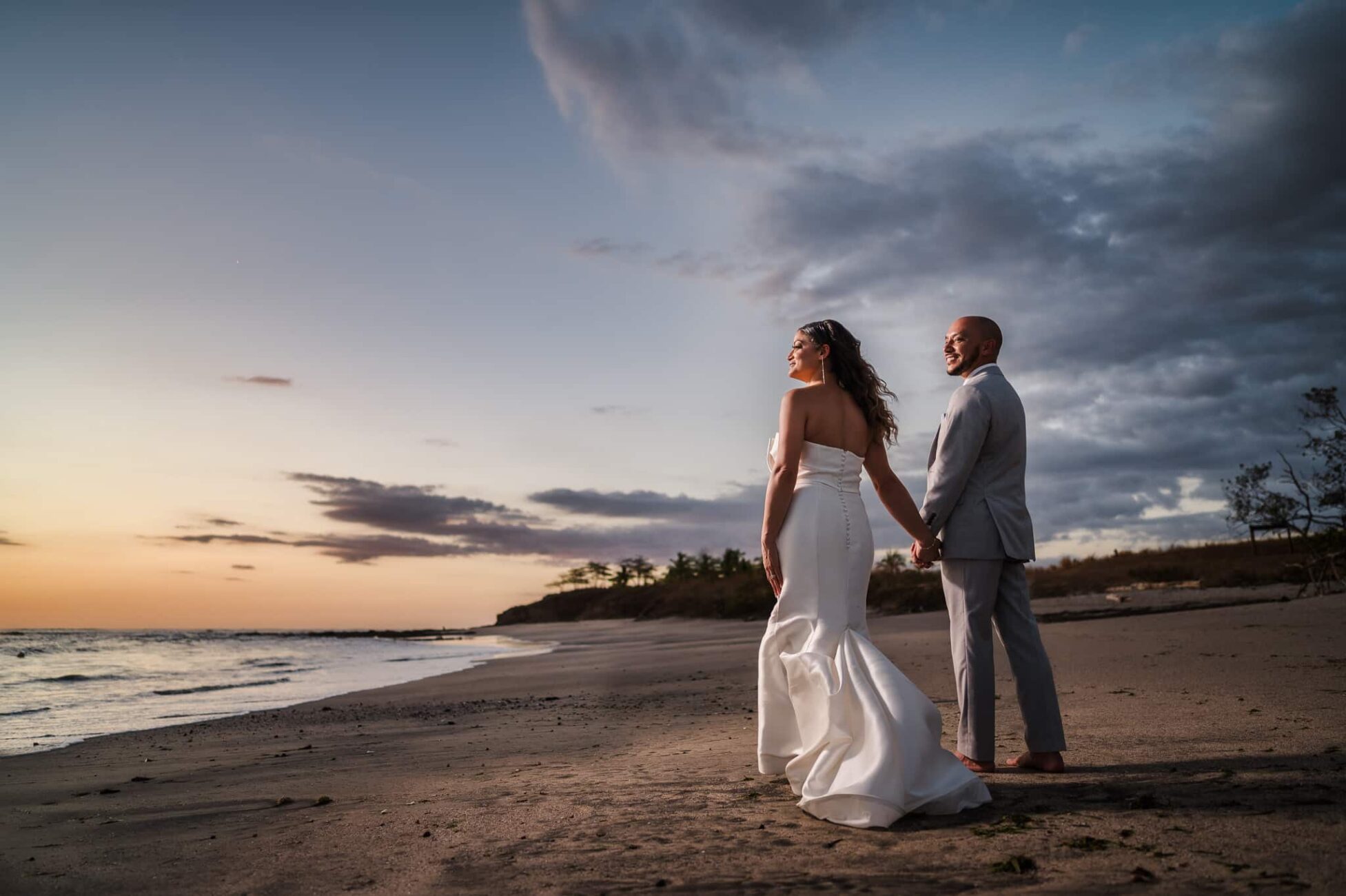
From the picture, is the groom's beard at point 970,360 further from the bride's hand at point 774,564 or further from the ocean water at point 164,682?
the ocean water at point 164,682

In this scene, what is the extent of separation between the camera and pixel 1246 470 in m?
16.2

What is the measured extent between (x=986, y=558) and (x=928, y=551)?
30cm

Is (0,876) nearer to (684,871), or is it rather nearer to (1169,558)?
(684,871)

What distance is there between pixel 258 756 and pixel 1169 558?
99.2ft

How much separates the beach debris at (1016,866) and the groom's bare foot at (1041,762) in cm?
154

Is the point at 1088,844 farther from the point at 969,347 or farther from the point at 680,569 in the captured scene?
the point at 680,569

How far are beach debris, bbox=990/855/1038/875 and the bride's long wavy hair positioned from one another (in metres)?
2.35

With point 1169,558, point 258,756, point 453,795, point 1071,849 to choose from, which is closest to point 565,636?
point 1169,558

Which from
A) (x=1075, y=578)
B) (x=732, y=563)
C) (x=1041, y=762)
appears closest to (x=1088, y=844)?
(x=1041, y=762)

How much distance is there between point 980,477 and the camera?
4.75m

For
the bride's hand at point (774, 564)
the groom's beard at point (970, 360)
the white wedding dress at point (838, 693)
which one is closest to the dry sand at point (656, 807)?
the white wedding dress at point (838, 693)

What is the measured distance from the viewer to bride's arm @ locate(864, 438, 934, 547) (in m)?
4.82

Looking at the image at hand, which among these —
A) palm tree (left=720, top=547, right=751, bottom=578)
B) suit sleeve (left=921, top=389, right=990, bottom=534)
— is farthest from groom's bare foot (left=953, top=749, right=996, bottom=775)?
palm tree (left=720, top=547, right=751, bottom=578)

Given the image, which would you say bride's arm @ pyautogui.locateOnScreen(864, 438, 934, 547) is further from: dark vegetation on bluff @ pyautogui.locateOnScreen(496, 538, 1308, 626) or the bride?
dark vegetation on bluff @ pyautogui.locateOnScreen(496, 538, 1308, 626)
